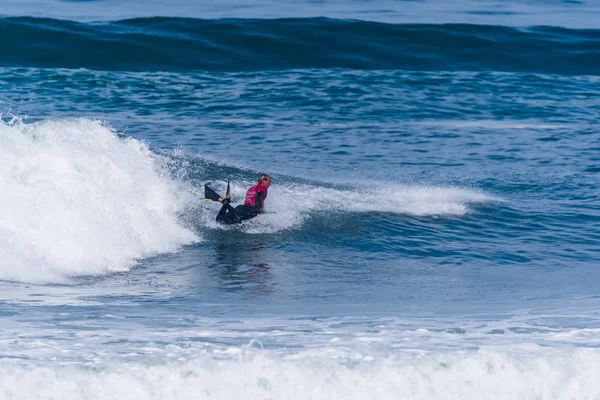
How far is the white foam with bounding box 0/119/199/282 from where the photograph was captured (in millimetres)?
11852

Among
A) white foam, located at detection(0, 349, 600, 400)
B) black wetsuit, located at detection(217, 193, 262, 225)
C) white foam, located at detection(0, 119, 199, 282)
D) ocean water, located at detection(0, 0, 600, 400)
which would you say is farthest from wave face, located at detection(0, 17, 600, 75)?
Answer: white foam, located at detection(0, 349, 600, 400)

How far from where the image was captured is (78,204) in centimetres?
1326

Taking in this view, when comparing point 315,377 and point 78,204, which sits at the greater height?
point 315,377

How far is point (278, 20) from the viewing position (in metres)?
38.0

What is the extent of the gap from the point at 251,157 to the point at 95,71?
1262 centimetres

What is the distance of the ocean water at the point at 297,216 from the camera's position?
732 centimetres

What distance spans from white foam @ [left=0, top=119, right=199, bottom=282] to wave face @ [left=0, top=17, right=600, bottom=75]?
692 inches

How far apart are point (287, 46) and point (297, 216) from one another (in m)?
20.3

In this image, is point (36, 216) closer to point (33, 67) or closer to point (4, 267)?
point (4, 267)

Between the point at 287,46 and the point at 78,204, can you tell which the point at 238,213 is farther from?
the point at 287,46

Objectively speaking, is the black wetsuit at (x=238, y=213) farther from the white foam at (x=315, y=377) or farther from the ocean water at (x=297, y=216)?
the white foam at (x=315, y=377)

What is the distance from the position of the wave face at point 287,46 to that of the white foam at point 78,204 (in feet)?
57.6

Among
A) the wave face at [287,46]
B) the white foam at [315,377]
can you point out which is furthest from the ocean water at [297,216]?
the wave face at [287,46]

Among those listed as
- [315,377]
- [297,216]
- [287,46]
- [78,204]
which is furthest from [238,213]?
[287,46]
